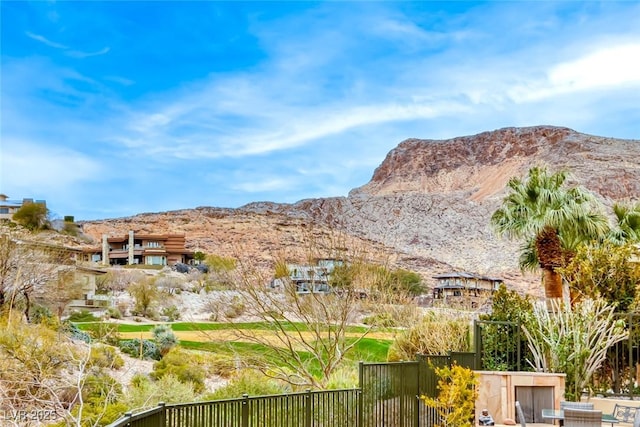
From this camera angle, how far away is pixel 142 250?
301 ft

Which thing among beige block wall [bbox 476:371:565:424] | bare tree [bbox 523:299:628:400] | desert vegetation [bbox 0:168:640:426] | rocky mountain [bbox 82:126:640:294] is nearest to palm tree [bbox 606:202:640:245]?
desert vegetation [bbox 0:168:640:426]

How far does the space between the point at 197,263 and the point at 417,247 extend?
84.1ft

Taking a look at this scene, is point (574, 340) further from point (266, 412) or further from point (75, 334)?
point (75, 334)

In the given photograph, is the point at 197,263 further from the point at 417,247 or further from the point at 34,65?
the point at 34,65

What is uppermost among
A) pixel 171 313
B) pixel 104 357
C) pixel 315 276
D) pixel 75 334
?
pixel 315 276

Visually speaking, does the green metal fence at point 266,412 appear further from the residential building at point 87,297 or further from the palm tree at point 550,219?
the residential building at point 87,297

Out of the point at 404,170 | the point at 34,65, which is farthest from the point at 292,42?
the point at 404,170

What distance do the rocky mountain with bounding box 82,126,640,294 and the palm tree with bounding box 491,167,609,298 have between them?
47025 millimetres

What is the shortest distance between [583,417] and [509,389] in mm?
2886

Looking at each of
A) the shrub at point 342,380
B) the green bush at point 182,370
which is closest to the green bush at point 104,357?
the green bush at point 182,370

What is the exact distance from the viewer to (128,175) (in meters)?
81.8

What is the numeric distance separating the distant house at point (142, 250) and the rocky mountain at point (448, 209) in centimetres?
467

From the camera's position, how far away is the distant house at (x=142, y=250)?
89.1 metres

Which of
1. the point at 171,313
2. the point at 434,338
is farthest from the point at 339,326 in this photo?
the point at 171,313
